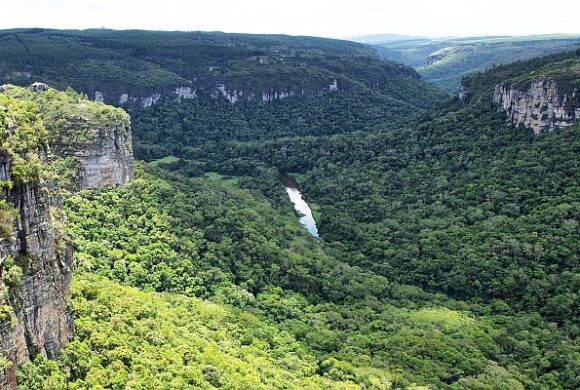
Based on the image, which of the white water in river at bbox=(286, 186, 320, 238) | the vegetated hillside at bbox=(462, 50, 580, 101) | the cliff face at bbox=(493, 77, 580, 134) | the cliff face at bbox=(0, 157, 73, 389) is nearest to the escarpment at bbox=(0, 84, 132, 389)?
the cliff face at bbox=(0, 157, 73, 389)

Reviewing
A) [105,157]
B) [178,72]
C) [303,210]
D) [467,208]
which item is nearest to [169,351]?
[105,157]

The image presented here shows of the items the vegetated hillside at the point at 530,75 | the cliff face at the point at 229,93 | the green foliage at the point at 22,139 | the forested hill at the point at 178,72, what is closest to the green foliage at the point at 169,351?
the green foliage at the point at 22,139

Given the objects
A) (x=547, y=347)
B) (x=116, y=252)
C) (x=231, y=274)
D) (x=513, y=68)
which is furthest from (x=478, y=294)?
(x=513, y=68)

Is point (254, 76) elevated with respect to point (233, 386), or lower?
elevated

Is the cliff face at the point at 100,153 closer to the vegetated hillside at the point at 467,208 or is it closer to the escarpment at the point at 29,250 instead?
the escarpment at the point at 29,250

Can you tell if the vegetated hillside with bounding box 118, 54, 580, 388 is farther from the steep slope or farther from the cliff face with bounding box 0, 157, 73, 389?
the cliff face with bounding box 0, 157, 73, 389

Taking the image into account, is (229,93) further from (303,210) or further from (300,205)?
(303,210)

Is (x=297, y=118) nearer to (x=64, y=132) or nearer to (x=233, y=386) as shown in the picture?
(x=64, y=132)
